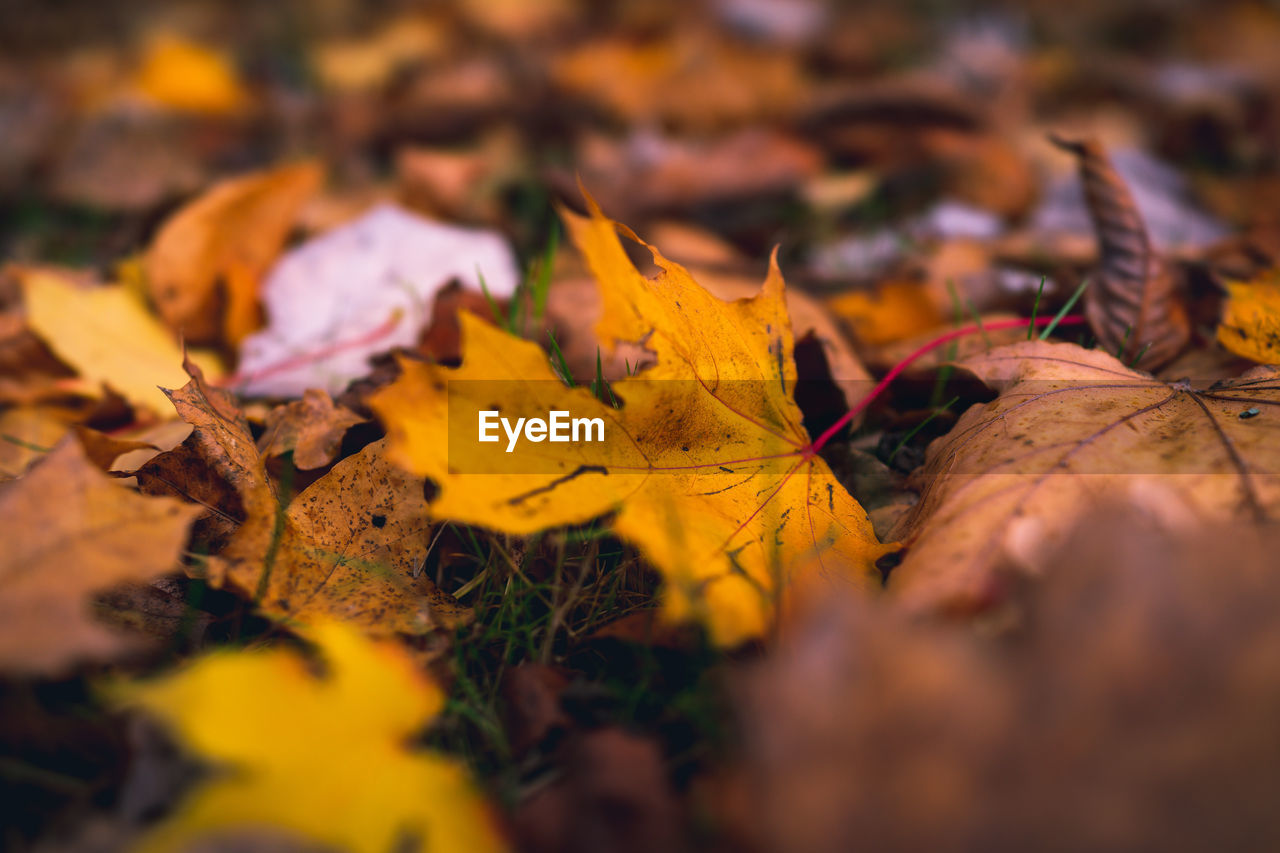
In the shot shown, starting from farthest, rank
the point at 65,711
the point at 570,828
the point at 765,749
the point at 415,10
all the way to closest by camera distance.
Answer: the point at 415,10 < the point at 65,711 < the point at 570,828 < the point at 765,749

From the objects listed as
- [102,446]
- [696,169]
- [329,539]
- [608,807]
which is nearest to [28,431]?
[102,446]

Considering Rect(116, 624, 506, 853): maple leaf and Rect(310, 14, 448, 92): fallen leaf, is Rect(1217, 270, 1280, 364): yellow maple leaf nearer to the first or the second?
Rect(116, 624, 506, 853): maple leaf

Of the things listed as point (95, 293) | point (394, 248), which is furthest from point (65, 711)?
point (394, 248)

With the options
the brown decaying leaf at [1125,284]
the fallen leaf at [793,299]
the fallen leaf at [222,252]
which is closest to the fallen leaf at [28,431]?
the fallen leaf at [222,252]

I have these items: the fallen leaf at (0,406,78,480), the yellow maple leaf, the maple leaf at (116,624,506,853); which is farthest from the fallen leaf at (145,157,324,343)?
the yellow maple leaf

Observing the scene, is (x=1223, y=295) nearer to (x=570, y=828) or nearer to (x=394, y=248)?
(x=570, y=828)

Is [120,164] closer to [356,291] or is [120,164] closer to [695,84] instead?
[356,291]

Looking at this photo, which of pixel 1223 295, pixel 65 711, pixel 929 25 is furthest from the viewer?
pixel 929 25
